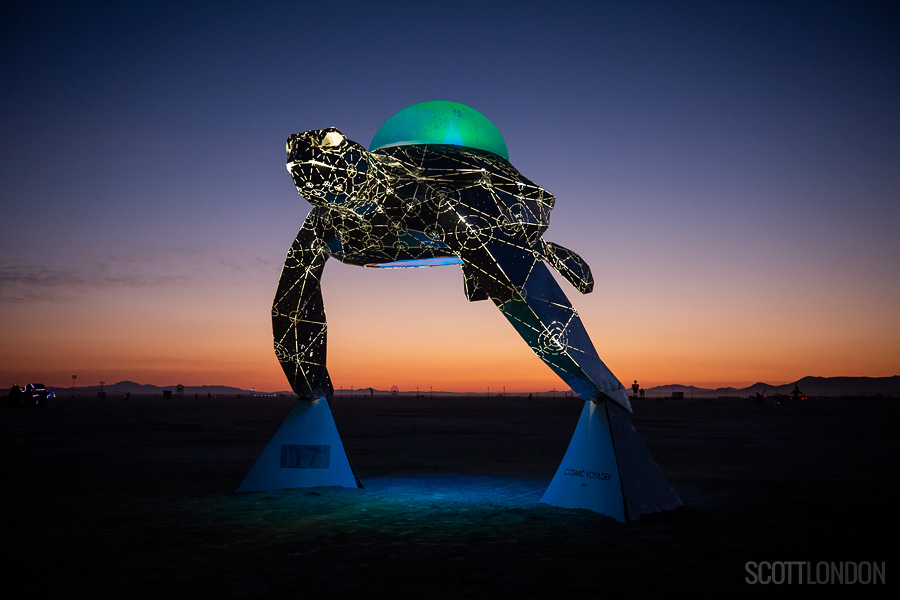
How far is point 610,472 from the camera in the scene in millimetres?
10883

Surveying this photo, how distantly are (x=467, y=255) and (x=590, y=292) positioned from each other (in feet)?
10.6

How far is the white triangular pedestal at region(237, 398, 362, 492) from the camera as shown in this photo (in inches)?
520

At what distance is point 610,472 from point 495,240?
4.04 metres

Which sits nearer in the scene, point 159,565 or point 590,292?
point 159,565

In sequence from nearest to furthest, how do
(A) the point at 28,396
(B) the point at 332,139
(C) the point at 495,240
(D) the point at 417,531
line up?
(B) the point at 332,139, (D) the point at 417,531, (C) the point at 495,240, (A) the point at 28,396

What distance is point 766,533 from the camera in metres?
9.73

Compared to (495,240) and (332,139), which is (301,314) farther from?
(332,139)

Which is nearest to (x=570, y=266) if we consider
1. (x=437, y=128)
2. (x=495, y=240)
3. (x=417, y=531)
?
(x=495, y=240)

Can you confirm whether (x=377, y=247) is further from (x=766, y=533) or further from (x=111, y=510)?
(x=766, y=533)

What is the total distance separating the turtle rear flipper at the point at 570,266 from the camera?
12547mm

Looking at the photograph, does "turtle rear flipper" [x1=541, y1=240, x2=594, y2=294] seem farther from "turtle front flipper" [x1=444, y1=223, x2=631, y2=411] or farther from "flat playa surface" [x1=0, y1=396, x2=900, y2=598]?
"flat playa surface" [x1=0, y1=396, x2=900, y2=598]

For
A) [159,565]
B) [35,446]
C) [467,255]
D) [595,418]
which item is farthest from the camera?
[35,446]

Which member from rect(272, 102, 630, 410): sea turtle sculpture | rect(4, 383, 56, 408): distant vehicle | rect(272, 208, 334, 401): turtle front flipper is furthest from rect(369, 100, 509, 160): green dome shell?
rect(4, 383, 56, 408): distant vehicle

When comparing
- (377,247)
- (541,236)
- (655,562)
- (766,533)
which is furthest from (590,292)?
(655,562)
